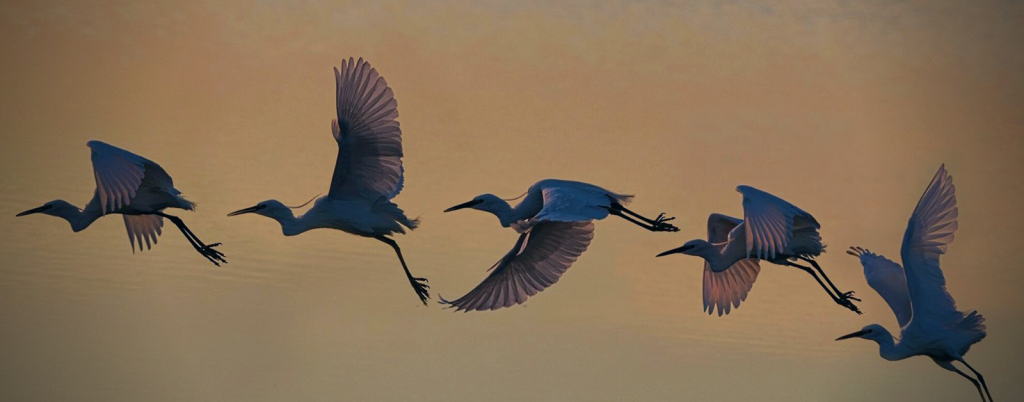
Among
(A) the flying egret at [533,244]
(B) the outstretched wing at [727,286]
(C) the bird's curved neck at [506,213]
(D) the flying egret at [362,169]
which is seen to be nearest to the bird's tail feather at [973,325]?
(B) the outstretched wing at [727,286]

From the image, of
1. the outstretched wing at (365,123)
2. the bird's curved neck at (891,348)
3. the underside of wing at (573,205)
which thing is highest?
the outstretched wing at (365,123)

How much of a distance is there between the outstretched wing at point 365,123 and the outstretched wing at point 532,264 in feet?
3.26

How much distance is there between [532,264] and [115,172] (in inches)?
108

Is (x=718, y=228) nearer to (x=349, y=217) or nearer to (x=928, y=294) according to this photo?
(x=928, y=294)

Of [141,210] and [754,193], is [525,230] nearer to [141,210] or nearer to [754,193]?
[754,193]

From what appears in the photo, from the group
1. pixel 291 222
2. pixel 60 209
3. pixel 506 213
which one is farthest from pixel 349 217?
pixel 60 209

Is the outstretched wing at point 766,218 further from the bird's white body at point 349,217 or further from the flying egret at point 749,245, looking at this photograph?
the bird's white body at point 349,217

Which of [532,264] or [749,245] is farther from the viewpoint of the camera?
[532,264]

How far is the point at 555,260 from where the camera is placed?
1103cm

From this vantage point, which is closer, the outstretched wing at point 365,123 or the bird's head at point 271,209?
the outstretched wing at point 365,123

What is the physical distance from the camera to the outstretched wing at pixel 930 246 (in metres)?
10.9

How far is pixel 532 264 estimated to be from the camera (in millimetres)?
10977

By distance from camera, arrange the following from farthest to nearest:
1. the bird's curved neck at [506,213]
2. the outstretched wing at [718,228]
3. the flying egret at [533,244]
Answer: the outstretched wing at [718,228]
the bird's curved neck at [506,213]
the flying egret at [533,244]

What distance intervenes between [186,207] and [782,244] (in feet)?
12.9
